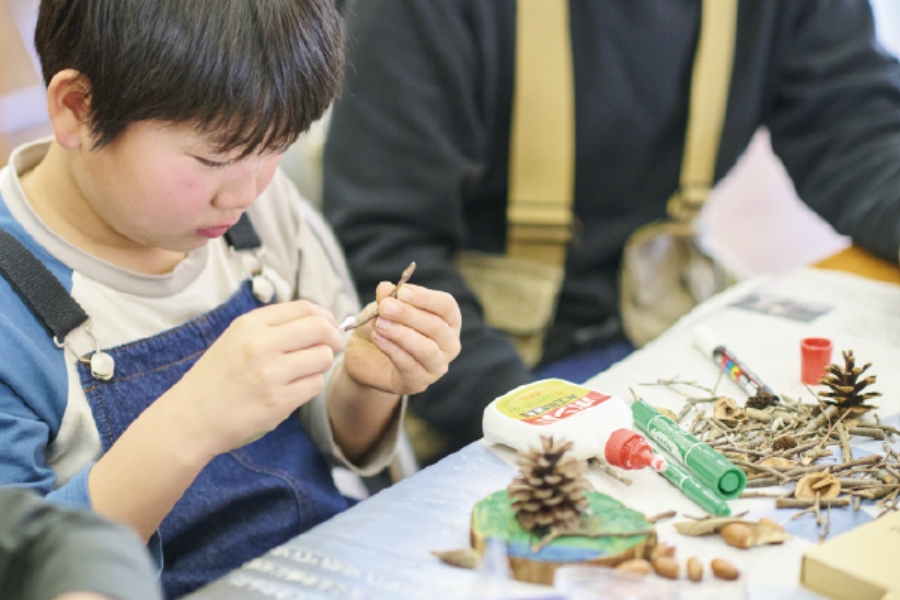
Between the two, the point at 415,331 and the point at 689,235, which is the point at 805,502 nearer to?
the point at 415,331

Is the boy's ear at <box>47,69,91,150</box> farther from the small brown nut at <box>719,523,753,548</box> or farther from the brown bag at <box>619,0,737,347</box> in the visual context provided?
the brown bag at <box>619,0,737,347</box>

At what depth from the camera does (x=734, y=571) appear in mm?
544

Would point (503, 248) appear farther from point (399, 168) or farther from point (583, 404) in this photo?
point (583, 404)

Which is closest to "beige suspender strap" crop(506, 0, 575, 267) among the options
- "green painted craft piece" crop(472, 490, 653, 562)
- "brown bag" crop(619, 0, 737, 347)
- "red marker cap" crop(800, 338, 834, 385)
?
"brown bag" crop(619, 0, 737, 347)

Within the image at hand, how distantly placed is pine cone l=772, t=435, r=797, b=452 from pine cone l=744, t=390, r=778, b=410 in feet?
0.21

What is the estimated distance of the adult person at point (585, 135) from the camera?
3.77 feet

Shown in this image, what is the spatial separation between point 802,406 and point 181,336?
557 mm

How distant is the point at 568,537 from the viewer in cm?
55

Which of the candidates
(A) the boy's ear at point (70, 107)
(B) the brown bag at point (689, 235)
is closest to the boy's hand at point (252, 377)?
(A) the boy's ear at point (70, 107)

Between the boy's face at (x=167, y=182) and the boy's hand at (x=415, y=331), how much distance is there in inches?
5.8

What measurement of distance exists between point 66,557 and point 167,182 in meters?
0.36

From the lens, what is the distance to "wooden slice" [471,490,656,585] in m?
0.54

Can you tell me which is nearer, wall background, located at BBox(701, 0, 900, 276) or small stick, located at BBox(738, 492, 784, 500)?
small stick, located at BBox(738, 492, 784, 500)

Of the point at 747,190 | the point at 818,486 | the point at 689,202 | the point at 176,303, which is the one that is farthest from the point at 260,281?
the point at 747,190
